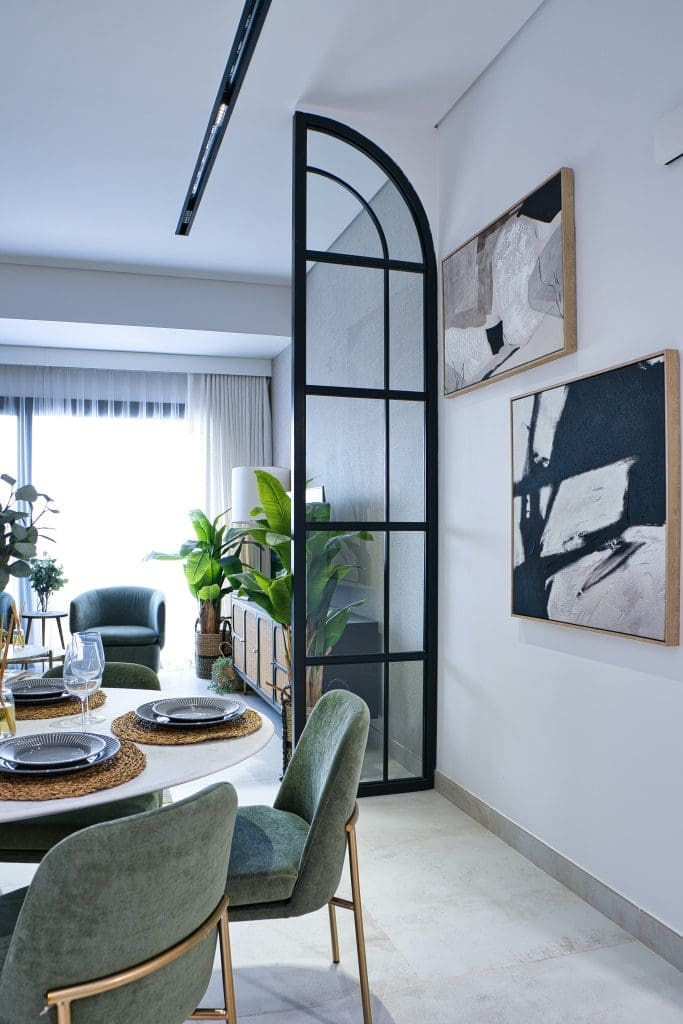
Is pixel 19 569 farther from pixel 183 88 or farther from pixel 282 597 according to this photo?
pixel 183 88

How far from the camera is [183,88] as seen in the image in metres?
3.26

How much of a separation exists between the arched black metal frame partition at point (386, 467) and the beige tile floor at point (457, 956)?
70 centimetres

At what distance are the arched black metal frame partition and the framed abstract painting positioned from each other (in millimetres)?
180

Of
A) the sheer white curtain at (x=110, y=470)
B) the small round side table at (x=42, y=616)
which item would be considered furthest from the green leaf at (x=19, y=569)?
the sheer white curtain at (x=110, y=470)


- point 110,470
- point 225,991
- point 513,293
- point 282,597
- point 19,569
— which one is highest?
point 513,293

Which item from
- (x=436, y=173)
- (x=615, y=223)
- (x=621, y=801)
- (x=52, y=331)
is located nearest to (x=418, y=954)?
(x=621, y=801)

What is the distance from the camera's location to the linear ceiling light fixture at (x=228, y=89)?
2660mm

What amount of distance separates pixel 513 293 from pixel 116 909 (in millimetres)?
2374

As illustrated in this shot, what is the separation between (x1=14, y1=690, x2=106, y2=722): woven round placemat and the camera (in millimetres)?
1986

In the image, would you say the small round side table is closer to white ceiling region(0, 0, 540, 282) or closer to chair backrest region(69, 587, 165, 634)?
chair backrest region(69, 587, 165, 634)

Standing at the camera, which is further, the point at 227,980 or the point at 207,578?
the point at 207,578

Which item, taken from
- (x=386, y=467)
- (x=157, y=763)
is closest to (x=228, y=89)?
(x=386, y=467)

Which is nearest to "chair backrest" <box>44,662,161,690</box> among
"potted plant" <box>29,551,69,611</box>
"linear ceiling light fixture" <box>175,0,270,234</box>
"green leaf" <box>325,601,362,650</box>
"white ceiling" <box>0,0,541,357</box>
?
"green leaf" <box>325,601,362,650</box>

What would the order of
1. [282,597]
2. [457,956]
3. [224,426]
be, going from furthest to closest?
[224,426]
[282,597]
[457,956]
